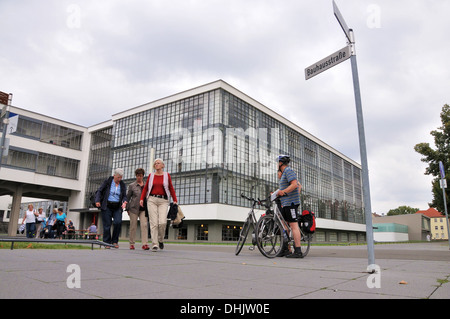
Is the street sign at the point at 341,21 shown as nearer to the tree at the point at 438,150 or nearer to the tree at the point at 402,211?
the tree at the point at 438,150

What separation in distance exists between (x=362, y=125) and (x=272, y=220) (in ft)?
9.32

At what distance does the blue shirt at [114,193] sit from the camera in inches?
310

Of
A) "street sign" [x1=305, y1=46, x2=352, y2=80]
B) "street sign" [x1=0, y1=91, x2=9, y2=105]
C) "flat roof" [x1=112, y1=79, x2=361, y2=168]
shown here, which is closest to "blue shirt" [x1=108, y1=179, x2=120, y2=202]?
"street sign" [x1=0, y1=91, x2=9, y2=105]

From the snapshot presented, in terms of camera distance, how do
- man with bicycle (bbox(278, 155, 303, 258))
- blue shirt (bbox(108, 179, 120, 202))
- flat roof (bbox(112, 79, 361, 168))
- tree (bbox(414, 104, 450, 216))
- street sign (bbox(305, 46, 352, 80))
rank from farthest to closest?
flat roof (bbox(112, 79, 361, 168)) → tree (bbox(414, 104, 450, 216)) → blue shirt (bbox(108, 179, 120, 202)) → man with bicycle (bbox(278, 155, 303, 258)) → street sign (bbox(305, 46, 352, 80))

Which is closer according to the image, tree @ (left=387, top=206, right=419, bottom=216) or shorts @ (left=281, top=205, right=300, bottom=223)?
shorts @ (left=281, top=205, right=300, bottom=223)

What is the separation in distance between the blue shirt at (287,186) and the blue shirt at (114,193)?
4.07 meters

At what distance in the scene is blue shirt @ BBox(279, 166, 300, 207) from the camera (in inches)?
247

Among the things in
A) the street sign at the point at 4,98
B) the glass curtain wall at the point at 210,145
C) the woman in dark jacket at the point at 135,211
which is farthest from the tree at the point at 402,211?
the street sign at the point at 4,98

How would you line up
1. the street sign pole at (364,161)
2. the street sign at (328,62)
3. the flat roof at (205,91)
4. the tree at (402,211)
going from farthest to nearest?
the tree at (402,211) < the flat roof at (205,91) < the street sign at (328,62) < the street sign pole at (364,161)

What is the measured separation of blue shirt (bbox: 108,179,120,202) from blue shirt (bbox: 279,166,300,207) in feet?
13.4

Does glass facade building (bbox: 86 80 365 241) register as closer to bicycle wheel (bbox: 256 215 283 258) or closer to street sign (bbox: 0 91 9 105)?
street sign (bbox: 0 91 9 105)
